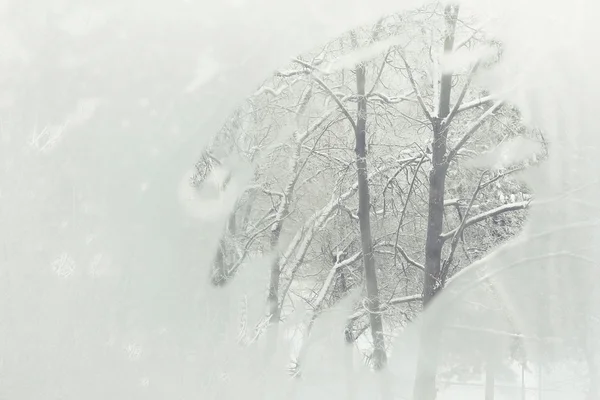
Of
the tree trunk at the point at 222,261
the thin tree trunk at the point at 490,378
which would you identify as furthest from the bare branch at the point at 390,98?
the thin tree trunk at the point at 490,378

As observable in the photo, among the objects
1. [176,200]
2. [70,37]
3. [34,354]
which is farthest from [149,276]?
[70,37]

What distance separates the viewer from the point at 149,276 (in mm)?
2357

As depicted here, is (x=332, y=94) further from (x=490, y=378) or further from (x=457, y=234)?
(x=490, y=378)

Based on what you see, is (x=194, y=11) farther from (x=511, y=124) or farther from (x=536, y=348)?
(x=536, y=348)

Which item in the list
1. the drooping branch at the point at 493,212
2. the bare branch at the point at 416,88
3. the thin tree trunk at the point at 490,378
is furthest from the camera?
the bare branch at the point at 416,88

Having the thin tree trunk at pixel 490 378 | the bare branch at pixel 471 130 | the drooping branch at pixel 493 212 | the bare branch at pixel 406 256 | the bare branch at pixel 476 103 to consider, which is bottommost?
the thin tree trunk at pixel 490 378

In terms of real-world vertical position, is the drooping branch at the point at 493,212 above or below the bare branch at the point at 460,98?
below

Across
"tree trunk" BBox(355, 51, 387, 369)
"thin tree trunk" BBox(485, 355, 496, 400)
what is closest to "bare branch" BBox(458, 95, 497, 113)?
"tree trunk" BBox(355, 51, 387, 369)

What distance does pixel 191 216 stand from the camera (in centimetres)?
239

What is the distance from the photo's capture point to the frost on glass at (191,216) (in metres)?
2.18

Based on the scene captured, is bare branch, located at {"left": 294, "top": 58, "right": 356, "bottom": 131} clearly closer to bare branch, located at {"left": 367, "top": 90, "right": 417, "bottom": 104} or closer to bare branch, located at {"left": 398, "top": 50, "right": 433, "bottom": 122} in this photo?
bare branch, located at {"left": 367, "top": 90, "right": 417, "bottom": 104}

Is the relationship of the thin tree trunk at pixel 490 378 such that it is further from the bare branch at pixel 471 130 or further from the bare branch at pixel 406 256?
the bare branch at pixel 471 130

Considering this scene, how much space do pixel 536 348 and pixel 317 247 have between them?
937mm

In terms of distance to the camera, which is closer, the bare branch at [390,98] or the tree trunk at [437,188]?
the tree trunk at [437,188]
